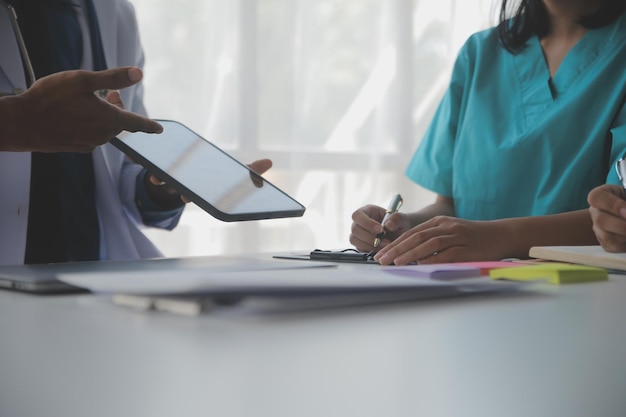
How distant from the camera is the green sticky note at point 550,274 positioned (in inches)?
21.5

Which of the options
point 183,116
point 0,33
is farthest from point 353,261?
point 183,116

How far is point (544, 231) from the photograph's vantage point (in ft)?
2.99

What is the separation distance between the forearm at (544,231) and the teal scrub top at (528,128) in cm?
11

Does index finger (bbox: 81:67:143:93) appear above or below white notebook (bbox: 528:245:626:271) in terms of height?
above

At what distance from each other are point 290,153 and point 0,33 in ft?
4.06

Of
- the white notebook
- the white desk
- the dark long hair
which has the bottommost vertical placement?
the white desk

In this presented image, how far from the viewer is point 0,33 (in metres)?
1.02

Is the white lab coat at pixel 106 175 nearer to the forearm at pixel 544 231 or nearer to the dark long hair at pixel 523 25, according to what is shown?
the forearm at pixel 544 231

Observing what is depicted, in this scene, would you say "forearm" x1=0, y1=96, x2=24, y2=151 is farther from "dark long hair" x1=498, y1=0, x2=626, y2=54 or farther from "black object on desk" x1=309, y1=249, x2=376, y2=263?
"dark long hair" x1=498, y1=0, x2=626, y2=54

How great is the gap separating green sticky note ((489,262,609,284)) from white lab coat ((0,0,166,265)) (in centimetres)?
71

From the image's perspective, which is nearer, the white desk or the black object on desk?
the white desk

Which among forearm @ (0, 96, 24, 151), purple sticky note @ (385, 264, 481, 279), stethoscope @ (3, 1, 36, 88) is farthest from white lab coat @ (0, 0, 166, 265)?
purple sticky note @ (385, 264, 481, 279)

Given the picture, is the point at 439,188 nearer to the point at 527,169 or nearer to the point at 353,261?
the point at 527,169

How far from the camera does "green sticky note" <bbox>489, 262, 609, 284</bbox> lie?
1.79 ft
